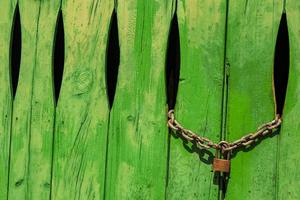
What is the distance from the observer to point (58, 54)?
6.13 feet

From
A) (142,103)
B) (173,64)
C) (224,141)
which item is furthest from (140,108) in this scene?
(224,141)

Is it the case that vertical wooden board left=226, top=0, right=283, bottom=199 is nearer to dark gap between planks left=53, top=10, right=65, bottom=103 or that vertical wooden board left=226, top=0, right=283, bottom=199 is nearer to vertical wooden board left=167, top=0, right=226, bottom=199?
vertical wooden board left=167, top=0, right=226, bottom=199

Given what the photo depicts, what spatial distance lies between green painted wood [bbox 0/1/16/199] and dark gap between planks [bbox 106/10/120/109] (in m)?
0.33

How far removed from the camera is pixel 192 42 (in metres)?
1.70

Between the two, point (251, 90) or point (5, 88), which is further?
point (5, 88)

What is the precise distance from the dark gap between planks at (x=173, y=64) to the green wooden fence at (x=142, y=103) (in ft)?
0.05

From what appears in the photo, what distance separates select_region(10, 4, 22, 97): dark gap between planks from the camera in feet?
6.23

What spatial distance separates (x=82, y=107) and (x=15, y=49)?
305 millimetres

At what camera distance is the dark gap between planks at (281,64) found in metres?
1.63

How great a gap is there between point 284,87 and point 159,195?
0.46 metres

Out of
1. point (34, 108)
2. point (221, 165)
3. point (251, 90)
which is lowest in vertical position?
point (221, 165)

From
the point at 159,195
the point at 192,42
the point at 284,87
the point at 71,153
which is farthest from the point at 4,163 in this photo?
the point at 284,87

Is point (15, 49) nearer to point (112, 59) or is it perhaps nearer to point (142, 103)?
point (112, 59)

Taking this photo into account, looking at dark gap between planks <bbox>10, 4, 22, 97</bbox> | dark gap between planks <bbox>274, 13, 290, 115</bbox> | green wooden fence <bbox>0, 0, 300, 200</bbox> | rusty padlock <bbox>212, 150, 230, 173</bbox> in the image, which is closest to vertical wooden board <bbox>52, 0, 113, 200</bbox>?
green wooden fence <bbox>0, 0, 300, 200</bbox>
